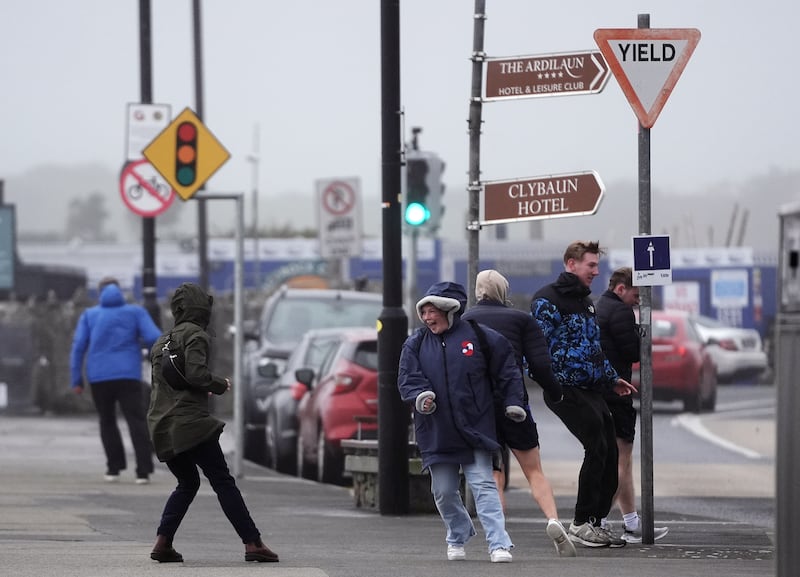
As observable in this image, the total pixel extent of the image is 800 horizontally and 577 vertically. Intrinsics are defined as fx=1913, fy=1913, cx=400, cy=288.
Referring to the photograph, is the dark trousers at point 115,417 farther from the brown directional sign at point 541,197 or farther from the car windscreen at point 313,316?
the car windscreen at point 313,316

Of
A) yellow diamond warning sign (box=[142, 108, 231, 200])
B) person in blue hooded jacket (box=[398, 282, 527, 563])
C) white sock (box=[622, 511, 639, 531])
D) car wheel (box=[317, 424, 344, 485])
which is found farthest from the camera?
yellow diamond warning sign (box=[142, 108, 231, 200])

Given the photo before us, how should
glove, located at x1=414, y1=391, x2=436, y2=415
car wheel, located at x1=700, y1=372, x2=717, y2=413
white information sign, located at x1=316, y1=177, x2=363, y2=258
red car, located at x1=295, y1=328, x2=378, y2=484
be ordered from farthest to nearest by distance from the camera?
→ car wheel, located at x1=700, y1=372, x2=717, y2=413, white information sign, located at x1=316, y1=177, x2=363, y2=258, red car, located at x1=295, y1=328, x2=378, y2=484, glove, located at x1=414, y1=391, x2=436, y2=415

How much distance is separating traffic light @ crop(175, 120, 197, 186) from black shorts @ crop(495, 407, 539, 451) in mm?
8686

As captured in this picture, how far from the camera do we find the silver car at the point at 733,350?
121 feet

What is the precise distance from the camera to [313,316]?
23047mm

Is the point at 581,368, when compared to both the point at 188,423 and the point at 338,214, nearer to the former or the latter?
the point at 188,423

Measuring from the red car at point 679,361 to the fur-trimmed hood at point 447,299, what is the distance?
18.4 m

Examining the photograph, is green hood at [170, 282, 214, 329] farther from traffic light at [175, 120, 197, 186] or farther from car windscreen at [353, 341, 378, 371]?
traffic light at [175, 120, 197, 186]

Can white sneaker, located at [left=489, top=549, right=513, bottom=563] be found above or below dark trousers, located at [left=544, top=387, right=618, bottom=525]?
below

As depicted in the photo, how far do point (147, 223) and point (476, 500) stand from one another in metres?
12.2

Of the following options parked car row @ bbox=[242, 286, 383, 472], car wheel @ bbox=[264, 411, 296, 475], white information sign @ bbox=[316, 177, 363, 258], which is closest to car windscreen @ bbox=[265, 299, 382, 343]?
parked car row @ bbox=[242, 286, 383, 472]

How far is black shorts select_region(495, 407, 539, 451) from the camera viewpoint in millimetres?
10445

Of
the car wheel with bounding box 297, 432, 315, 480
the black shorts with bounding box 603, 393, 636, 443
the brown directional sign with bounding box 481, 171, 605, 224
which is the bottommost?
the car wheel with bounding box 297, 432, 315, 480

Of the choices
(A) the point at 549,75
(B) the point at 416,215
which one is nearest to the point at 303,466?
(B) the point at 416,215
